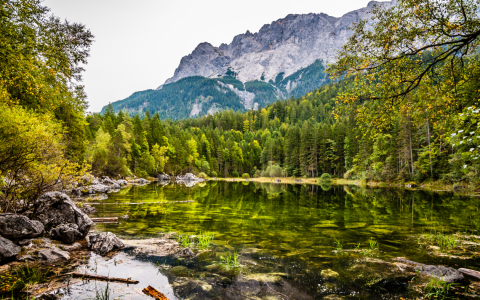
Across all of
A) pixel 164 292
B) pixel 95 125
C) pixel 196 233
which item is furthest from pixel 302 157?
pixel 164 292

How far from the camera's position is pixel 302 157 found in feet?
287

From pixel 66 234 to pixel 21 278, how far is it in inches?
152

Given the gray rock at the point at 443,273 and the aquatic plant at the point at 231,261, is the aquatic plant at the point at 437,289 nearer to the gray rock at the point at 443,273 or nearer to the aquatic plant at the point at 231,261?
the gray rock at the point at 443,273

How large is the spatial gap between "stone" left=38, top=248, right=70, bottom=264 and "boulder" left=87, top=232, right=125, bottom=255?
38.8 inches

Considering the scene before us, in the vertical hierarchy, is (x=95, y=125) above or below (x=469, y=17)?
above

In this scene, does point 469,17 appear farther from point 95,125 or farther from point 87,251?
point 95,125

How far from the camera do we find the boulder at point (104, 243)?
8.88m

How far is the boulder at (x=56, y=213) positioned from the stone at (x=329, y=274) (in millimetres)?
10356

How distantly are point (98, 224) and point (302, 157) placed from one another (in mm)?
80349

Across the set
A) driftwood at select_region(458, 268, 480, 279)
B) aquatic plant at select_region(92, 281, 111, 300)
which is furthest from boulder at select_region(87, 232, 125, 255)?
driftwood at select_region(458, 268, 480, 279)

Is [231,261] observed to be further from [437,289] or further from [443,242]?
[443,242]

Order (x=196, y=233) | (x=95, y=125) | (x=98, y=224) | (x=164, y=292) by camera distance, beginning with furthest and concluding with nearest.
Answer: (x=95, y=125) < (x=98, y=224) < (x=196, y=233) < (x=164, y=292)

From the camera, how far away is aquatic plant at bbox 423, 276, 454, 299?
573 centimetres

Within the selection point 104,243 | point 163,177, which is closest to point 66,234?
point 104,243
